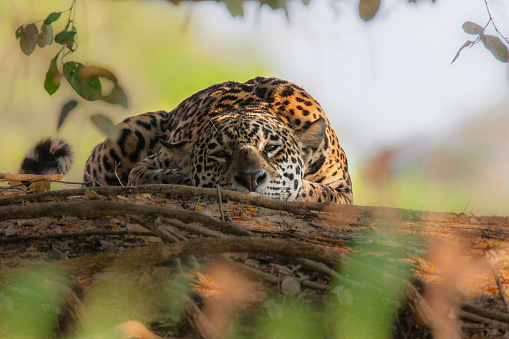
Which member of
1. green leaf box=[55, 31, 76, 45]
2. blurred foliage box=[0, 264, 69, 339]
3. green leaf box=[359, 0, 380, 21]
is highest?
green leaf box=[359, 0, 380, 21]

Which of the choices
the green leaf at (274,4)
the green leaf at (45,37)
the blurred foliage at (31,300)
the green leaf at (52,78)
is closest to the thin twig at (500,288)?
the green leaf at (274,4)

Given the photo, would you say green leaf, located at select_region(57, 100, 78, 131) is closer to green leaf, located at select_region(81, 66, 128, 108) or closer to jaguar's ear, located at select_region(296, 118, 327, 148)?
green leaf, located at select_region(81, 66, 128, 108)

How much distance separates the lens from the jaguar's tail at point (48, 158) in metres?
8.55

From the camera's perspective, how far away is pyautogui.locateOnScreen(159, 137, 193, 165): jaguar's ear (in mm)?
6714

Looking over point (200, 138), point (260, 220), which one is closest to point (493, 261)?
point (260, 220)

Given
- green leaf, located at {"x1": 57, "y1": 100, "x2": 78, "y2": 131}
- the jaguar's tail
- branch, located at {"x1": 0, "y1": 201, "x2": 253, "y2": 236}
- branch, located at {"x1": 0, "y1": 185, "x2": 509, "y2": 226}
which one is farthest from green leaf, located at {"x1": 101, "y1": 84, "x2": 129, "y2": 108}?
the jaguar's tail

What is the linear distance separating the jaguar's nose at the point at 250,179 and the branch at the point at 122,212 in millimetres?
2377

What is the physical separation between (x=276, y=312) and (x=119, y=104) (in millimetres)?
1237

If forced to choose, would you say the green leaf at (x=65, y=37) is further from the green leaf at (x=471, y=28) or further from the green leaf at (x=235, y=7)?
the green leaf at (x=471, y=28)

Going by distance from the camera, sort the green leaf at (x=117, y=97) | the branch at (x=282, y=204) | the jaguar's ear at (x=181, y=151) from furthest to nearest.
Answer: the jaguar's ear at (x=181, y=151) < the branch at (x=282, y=204) < the green leaf at (x=117, y=97)

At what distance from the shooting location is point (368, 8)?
124 inches

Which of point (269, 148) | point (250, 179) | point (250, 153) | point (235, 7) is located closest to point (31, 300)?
point (235, 7)

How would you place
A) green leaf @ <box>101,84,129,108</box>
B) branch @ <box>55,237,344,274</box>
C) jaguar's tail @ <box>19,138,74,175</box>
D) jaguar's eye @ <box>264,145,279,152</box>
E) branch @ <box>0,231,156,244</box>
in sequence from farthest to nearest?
jaguar's tail @ <box>19,138,74,175</box> < jaguar's eye @ <box>264,145,279,152</box> < branch @ <box>0,231,156,244</box> < branch @ <box>55,237,344,274</box> < green leaf @ <box>101,84,129,108</box>

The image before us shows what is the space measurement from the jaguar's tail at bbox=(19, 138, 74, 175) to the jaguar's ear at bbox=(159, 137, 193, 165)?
252 cm
